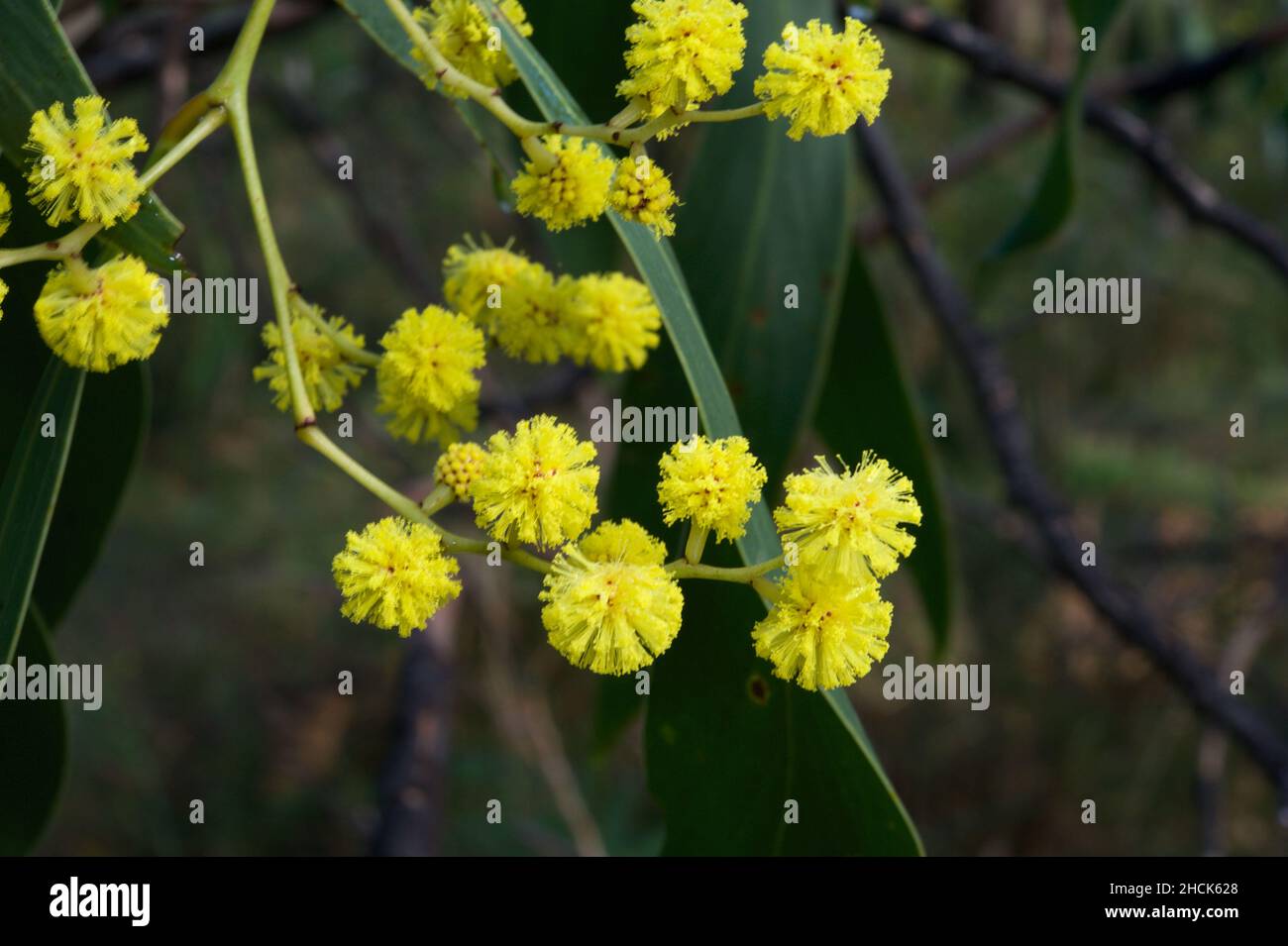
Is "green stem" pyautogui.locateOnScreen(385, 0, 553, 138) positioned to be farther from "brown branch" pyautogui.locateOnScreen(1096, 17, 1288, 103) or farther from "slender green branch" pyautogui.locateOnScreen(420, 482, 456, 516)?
"brown branch" pyautogui.locateOnScreen(1096, 17, 1288, 103)

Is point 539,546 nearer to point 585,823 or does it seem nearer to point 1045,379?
point 585,823

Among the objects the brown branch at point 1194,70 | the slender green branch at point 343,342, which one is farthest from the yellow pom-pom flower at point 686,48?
the brown branch at point 1194,70

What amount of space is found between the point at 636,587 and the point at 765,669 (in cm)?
28

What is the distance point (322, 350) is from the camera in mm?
723

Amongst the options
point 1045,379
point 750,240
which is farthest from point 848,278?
point 1045,379

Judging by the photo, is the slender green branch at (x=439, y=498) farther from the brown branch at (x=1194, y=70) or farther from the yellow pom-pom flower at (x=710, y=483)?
the brown branch at (x=1194, y=70)

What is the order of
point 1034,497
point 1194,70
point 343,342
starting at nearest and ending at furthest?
point 343,342 < point 1034,497 < point 1194,70

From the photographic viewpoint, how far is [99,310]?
24.2 inches

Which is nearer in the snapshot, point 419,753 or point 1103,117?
point 419,753

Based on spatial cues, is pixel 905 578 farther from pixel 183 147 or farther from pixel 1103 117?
pixel 183 147

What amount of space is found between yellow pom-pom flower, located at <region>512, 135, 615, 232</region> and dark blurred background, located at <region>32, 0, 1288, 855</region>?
70.8 inches

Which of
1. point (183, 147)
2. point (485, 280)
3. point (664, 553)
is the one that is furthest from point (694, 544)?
point (183, 147)

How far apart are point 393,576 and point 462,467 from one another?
8 centimetres

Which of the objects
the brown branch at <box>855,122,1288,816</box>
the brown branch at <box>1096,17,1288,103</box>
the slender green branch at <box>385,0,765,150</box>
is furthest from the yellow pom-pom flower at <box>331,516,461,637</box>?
the brown branch at <box>1096,17,1288,103</box>
